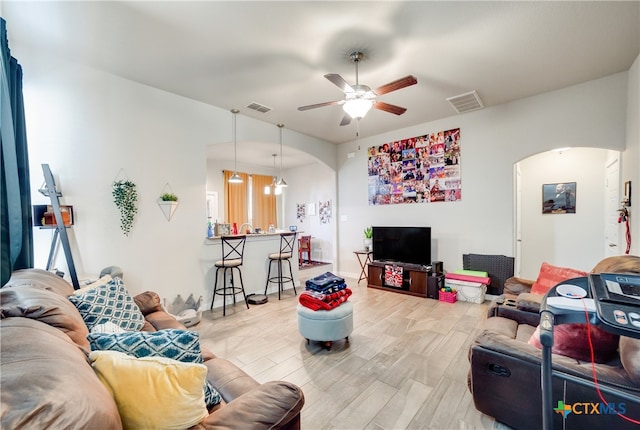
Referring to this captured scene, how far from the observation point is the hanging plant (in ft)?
10.1

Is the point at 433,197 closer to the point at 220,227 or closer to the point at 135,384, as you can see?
the point at 220,227

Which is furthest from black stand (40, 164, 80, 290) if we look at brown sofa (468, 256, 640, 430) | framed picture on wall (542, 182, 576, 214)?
framed picture on wall (542, 182, 576, 214)

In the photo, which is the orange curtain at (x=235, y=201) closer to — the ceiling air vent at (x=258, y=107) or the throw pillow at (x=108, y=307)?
the ceiling air vent at (x=258, y=107)

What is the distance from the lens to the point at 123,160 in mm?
3154

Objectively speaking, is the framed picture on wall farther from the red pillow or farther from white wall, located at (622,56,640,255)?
the red pillow

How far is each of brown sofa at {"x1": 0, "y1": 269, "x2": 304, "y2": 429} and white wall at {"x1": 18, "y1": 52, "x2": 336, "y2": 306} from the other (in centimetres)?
189

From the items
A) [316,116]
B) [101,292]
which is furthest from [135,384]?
[316,116]

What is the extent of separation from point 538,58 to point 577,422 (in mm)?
3249

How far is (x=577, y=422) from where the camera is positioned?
132cm

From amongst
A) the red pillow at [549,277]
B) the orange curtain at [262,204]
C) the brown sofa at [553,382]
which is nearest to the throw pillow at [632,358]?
the brown sofa at [553,382]

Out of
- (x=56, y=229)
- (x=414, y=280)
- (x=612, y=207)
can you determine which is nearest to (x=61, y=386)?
(x=56, y=229)

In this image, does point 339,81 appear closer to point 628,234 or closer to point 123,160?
point 123,160

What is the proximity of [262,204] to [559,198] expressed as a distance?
6.85 meters

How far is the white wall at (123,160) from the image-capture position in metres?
2.71
